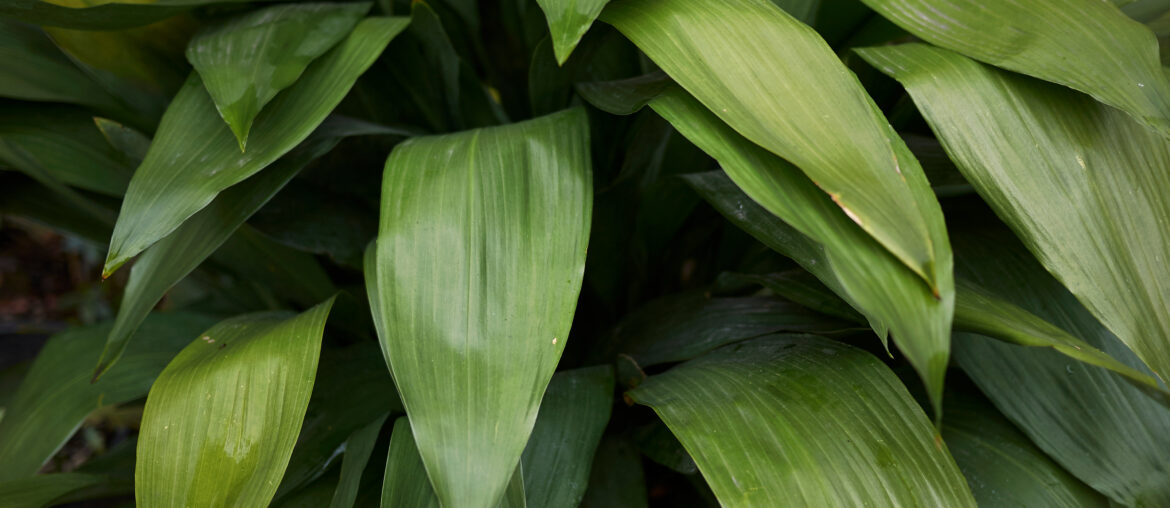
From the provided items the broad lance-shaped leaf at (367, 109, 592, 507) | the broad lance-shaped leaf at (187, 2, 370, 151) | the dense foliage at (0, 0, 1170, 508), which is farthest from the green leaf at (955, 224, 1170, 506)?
the broad lance-shaped leaf at (187, 2, 370, 151)

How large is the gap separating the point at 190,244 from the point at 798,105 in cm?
51

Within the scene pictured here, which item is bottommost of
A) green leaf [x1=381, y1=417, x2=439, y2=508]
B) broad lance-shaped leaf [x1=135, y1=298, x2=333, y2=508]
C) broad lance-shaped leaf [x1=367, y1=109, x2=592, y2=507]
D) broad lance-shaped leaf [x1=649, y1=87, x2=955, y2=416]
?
green leaf [x1=381, y1=417, x2=439, y2=508]

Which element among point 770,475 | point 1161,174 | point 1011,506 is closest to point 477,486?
point 770,475

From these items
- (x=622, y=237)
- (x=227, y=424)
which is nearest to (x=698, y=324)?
(x=622, y=237)

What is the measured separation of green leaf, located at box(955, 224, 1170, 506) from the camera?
1.73ft

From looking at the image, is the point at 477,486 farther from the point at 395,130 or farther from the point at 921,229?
the point at 395,130

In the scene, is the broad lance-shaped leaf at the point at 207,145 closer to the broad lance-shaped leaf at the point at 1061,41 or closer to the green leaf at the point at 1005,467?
the broad lance-shaped leaf at the point at 1061,41

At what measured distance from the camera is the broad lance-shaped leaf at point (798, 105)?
379mm

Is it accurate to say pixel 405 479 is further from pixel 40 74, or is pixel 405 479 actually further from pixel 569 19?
pixel 40 74

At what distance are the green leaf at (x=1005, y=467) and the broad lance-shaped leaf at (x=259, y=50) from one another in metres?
0.62

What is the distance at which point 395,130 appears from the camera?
71 cm

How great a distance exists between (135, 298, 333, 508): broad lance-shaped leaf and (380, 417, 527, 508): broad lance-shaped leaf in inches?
2.9

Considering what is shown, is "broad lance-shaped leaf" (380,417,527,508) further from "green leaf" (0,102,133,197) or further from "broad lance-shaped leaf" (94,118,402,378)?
"green leaf" (0,102,133,197)

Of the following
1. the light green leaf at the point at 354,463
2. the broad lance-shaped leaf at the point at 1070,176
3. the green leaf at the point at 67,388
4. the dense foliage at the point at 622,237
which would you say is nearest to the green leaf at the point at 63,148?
the dense foliage at the point at 622,237
